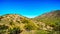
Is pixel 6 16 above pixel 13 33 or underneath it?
above

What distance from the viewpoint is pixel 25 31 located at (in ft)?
140

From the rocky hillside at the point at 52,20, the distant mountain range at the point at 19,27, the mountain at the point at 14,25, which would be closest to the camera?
the distant mountain range at the point at 19,27

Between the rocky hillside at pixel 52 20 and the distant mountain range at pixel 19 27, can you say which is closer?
the distant mountain range at pixel 19 27

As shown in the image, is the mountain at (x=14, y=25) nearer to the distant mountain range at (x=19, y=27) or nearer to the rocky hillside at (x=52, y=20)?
the distant mountain range at (x=19, y=27)

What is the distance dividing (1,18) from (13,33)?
10286mm

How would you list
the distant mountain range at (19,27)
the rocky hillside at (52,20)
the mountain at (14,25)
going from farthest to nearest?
the rocky hillside at (52,20)
the mountain at (14,25)
the distant mountain range at (19,27)

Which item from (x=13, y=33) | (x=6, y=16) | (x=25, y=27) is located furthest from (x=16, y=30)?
(x=6, y=16)

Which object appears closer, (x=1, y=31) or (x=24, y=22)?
(x=1, y=31)

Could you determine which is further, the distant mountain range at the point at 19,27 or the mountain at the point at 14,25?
the mountain at the point at 14,25

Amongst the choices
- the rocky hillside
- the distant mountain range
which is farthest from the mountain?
the rocky hillside

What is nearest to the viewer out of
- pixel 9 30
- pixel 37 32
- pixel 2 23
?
pixel 37 32

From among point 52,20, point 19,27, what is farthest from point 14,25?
point 52,20

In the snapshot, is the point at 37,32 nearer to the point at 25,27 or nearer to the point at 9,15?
the point at 25,27

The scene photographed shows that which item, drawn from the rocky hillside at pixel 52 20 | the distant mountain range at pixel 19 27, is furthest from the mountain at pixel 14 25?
the rocky hillside at pixel 52 20
